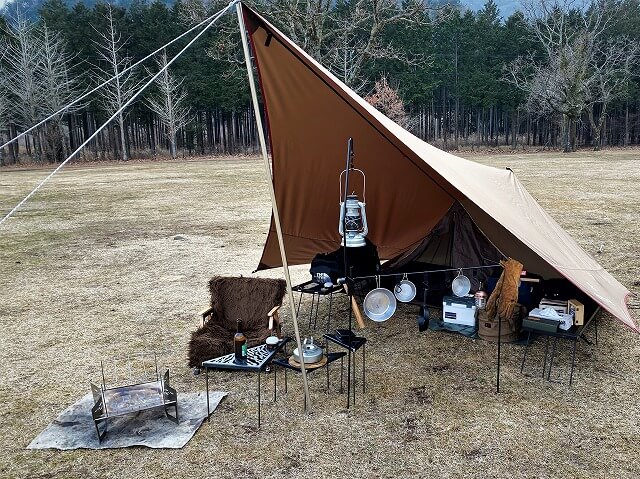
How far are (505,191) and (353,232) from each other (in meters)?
1.57

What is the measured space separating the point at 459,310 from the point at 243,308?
6.20ft

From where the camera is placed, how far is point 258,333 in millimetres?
4336

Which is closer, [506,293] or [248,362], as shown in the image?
[248,362]

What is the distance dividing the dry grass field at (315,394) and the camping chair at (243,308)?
0.36m

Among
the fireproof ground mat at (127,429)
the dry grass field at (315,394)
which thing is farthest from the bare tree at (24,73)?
the fireproof ground mat at (127,429)

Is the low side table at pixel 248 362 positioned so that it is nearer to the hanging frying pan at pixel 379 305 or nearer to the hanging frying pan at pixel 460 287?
the hanging frying pan at pixel 379 305

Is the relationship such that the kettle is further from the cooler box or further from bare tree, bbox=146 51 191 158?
bare tree, bbox=146 51 191 158

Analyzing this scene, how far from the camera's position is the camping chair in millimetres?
4340

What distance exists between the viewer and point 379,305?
4270 mm

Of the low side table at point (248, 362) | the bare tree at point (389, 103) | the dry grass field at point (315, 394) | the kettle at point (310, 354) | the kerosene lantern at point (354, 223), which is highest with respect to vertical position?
the bare tree at point (389, 103)

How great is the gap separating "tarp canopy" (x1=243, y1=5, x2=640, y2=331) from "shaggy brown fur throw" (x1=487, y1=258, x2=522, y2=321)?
244 mm

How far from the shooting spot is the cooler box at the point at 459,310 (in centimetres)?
467

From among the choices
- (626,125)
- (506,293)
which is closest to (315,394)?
(506,293)

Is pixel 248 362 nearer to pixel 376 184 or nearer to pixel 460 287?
pixel 460 287
